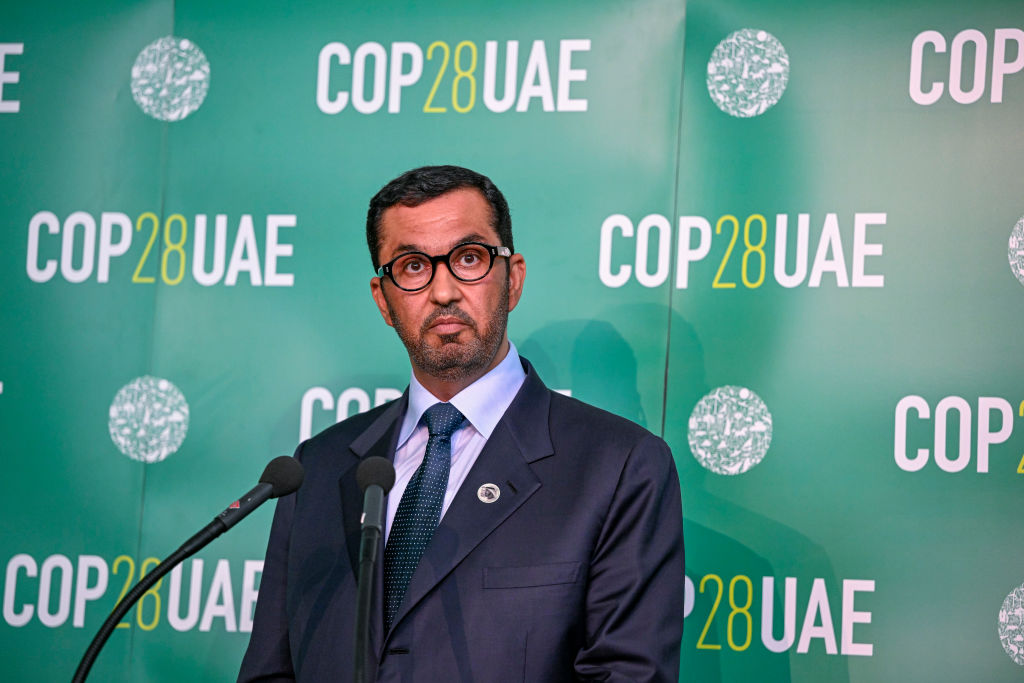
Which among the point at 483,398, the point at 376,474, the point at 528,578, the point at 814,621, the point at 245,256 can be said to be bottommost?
the point at 814,621

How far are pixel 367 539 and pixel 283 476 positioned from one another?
1.10ft

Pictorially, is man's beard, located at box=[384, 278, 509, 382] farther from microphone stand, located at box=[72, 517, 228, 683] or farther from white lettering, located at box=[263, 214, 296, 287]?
white lettering, located at box=[263, 214, 296, 287]

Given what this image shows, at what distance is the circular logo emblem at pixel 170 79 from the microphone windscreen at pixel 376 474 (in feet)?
6.07

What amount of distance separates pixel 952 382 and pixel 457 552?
145 centimetres

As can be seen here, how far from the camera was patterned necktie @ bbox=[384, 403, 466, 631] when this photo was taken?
2070 mm

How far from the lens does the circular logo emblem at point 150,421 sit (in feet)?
10.1

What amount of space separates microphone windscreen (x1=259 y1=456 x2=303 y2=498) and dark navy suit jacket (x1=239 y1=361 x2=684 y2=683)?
307 mm

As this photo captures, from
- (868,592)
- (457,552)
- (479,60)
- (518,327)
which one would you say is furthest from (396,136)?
(868,592)

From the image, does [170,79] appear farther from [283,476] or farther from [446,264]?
[283,476]

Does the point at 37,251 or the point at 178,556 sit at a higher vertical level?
the point at 37,251

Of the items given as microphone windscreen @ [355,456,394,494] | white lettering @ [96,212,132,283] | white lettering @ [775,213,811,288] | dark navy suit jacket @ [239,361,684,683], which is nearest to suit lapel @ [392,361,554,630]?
dark navy suit jacket @ [239,361,684,683]

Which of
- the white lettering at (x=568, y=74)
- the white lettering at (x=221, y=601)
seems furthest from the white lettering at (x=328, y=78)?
the white lettering at (x=221, y=601)

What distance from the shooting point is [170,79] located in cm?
320

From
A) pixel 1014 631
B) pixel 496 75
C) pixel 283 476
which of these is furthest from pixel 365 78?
pixel 1014 631
